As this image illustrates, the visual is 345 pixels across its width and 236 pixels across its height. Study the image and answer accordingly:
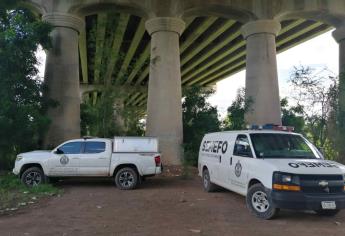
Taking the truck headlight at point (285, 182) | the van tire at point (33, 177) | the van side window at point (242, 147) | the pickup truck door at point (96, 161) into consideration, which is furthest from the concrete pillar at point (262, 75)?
the truck headlight at point (285, 182)

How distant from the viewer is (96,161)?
1255 centimetres

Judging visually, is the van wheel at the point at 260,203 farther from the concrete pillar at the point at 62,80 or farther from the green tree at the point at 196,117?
the concrete pillar at the point at 62,80

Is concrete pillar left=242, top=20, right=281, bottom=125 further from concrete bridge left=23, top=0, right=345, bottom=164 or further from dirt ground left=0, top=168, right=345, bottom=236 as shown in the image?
dirt ground left=0, top=168, right=345, bottom=236

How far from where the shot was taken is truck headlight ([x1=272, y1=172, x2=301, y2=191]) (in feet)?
24.8

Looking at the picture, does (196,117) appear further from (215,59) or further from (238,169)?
(215,59)

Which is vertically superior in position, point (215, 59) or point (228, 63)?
point (228, 63)

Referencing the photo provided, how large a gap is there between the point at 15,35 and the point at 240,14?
1271 centimetres

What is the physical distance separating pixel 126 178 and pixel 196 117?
9.56 m

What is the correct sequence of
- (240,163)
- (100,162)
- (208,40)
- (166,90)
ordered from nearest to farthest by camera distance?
(240,163) < (100,162) < (166,90) < (208,40)

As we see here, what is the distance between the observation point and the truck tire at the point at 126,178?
12.5 m

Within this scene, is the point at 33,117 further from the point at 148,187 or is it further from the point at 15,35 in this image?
the point at 148,187

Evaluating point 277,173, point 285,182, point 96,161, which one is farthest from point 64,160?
point 285,182

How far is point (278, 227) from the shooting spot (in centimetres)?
740

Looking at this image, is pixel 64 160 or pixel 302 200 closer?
pixel 302 200
